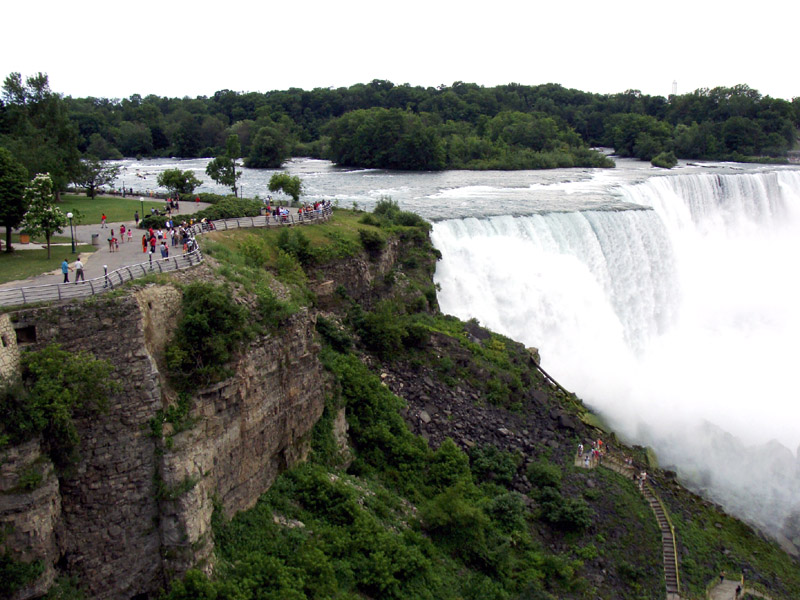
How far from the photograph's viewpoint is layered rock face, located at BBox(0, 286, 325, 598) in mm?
11266

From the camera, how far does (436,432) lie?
2067 cm

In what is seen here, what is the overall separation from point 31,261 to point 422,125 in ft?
179

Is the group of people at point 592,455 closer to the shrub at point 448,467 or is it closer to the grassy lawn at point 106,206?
the shrub at point 448,467

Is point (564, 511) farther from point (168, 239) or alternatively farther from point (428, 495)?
point (168, 239)

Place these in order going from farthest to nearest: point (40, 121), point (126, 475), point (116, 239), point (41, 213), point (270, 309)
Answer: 1. point (40, 121)
2. point (116, 239)
3. point (41, 213)
4. point (270, 309)
5. point (126, 475)

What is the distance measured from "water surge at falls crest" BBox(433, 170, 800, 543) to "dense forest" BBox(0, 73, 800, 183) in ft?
76.8

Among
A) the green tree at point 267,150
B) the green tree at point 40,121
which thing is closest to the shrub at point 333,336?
the green tree at point 40,121

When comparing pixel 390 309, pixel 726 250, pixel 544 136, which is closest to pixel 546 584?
pixel 390 309

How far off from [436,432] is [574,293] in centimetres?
1336

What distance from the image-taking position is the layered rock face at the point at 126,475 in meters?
11.3

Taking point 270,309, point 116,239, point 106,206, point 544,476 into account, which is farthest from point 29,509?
point 106,206

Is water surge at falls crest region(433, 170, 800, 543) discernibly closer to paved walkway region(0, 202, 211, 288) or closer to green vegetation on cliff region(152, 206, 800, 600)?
green vegetation on cliff region(152, 206, 800, 600)

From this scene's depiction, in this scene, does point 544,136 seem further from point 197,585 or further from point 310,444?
point 197,585

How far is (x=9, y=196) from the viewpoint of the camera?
1903 centimetres
